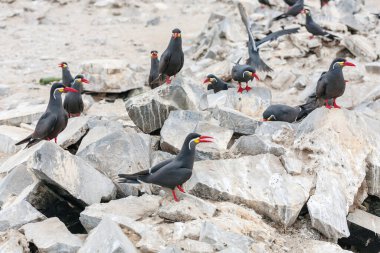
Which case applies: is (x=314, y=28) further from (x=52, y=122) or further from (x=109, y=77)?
(x=52, y=122)

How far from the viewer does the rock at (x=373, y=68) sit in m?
13.4

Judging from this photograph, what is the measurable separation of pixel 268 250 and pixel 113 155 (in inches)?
104

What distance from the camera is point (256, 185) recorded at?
7.69 meters

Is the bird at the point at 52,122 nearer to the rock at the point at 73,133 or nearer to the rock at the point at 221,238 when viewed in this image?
the rock at the point at 73,133

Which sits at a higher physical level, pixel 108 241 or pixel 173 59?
pixel 173 59

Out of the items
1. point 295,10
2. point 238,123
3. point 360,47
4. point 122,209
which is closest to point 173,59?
point 238,123

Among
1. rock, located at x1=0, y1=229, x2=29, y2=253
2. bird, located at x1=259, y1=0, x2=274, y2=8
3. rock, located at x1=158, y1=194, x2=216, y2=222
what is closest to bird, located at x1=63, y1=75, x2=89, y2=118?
rock, located at x1=158, y1=194, x2=216, y2=222

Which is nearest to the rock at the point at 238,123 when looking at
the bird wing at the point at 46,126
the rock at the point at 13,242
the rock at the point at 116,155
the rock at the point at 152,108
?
the rock at the point at 152,108

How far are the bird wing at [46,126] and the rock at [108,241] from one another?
2.94 meters

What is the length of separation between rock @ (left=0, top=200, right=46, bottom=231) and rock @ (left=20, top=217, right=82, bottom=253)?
0.13 meters

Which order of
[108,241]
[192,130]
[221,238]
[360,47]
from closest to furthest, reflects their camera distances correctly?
[108,241] < [221,238] < [192,130] < [360,47]

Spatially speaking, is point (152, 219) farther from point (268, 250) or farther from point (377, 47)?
point (377, 47)

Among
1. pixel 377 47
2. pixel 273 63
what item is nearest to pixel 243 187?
pixel 273 63

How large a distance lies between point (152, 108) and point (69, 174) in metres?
2.69
